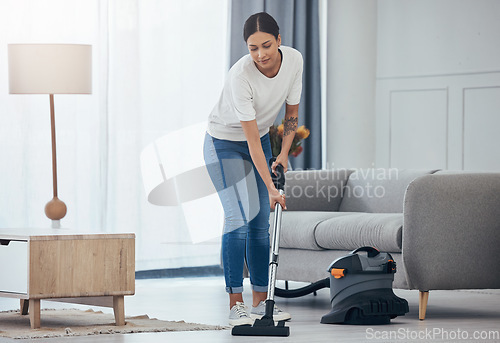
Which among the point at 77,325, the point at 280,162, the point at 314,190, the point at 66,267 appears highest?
the point at 280,162

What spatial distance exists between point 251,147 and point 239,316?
1.87 feet

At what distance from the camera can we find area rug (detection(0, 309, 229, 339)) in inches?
105

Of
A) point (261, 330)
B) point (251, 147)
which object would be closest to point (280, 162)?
point (251, 147)

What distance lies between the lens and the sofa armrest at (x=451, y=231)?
3215mm

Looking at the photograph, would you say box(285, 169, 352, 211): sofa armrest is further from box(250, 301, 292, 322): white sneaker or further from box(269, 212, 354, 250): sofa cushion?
box(250, 301, 292, 322): white sneaker

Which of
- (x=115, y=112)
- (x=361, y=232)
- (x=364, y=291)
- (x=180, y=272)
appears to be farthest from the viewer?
(x=180, y=272)

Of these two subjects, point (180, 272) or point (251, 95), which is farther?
point (180, 272)

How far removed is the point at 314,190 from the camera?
4.41m

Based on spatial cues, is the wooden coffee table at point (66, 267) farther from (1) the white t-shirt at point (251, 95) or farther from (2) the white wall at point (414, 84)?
(2) the white wall at point (414, 84)

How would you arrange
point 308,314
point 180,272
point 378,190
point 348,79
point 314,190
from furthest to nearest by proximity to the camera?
1. point 348,79
2. point 180,272
3. point 314,190
4. point 378,190
5. point 308,314

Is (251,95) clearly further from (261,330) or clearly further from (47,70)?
(47,70)

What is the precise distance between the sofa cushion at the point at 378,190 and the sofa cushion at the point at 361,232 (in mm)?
451

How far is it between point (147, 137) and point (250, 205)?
2.03m

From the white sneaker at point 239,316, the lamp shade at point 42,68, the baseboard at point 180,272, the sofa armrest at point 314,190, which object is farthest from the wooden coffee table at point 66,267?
the baseboard at point 180,272
